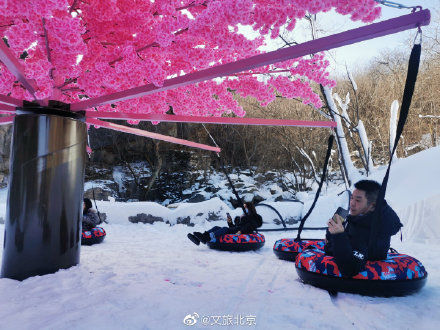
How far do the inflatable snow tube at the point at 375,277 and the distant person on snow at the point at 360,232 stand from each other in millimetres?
87

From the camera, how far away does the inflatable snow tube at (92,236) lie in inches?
238

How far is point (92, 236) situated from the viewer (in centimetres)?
617

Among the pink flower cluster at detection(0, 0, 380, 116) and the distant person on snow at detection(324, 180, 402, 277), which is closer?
the pink flower cluster at detection(0, 0, 380, 116)

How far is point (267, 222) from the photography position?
9.93m

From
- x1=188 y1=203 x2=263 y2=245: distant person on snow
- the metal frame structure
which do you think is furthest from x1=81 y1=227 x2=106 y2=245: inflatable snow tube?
the metal frame structure

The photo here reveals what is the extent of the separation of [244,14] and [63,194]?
102 inches

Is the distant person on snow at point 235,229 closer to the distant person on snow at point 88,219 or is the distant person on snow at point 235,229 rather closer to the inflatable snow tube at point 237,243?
the inflatable snow tube at point 237,243

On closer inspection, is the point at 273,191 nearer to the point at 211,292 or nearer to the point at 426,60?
the point at 426,60

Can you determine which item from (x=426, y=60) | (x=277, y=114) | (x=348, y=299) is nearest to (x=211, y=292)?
(x=348, y=299)

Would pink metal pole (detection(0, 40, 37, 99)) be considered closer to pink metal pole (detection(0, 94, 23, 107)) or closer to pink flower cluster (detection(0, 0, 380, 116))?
pink flower cluster (detection(0, 0, 380, 116))

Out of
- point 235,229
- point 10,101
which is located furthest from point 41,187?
point 235,229

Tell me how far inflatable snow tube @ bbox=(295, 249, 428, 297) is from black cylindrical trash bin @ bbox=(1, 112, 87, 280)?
2680 mm

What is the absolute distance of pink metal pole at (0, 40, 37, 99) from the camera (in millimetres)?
2387

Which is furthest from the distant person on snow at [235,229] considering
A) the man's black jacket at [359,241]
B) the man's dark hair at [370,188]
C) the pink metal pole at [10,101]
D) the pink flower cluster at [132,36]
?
the pink metal pole at [10,101]
